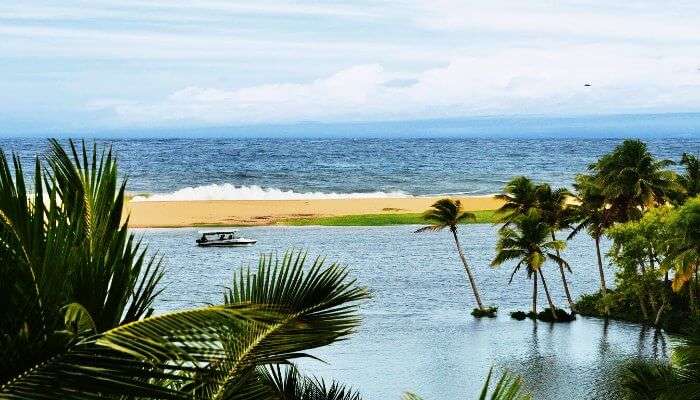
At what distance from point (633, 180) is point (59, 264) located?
5585 cm

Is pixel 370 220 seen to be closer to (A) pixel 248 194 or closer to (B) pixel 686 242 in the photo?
(A) pixel 248 194

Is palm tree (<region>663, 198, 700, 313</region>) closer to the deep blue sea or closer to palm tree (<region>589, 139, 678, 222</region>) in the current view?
palm tree (<region>589, 139, 678, 222</region>)

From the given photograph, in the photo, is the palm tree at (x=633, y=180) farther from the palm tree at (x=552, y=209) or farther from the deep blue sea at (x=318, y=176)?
the deep blue sea at (x=318, y=176)

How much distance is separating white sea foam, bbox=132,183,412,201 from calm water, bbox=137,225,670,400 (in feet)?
150

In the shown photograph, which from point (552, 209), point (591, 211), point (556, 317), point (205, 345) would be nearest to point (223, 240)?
point (552, 209)

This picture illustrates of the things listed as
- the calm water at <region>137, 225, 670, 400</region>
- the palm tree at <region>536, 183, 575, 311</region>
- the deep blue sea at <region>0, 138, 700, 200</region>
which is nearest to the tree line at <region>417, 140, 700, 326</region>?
the palm tree at <region>536, 183, 575, 311</region>

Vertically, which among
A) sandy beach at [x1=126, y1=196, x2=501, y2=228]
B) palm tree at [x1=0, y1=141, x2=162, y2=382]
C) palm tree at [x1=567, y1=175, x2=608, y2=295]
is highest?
palm tree at [x1=0, y1=141, x2=162, y2=382]

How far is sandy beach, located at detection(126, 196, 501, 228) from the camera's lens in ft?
316

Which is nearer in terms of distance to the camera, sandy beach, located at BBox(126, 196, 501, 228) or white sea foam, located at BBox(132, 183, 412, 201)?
sandy beach, located at BBox(126, 196, 501, 228)

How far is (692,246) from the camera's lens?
142ft

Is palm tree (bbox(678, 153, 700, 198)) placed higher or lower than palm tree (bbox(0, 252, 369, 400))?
lower

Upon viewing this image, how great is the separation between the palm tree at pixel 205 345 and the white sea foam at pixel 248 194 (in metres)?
123

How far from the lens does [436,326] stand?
52156 mm

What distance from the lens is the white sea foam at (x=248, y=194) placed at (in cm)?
13100
